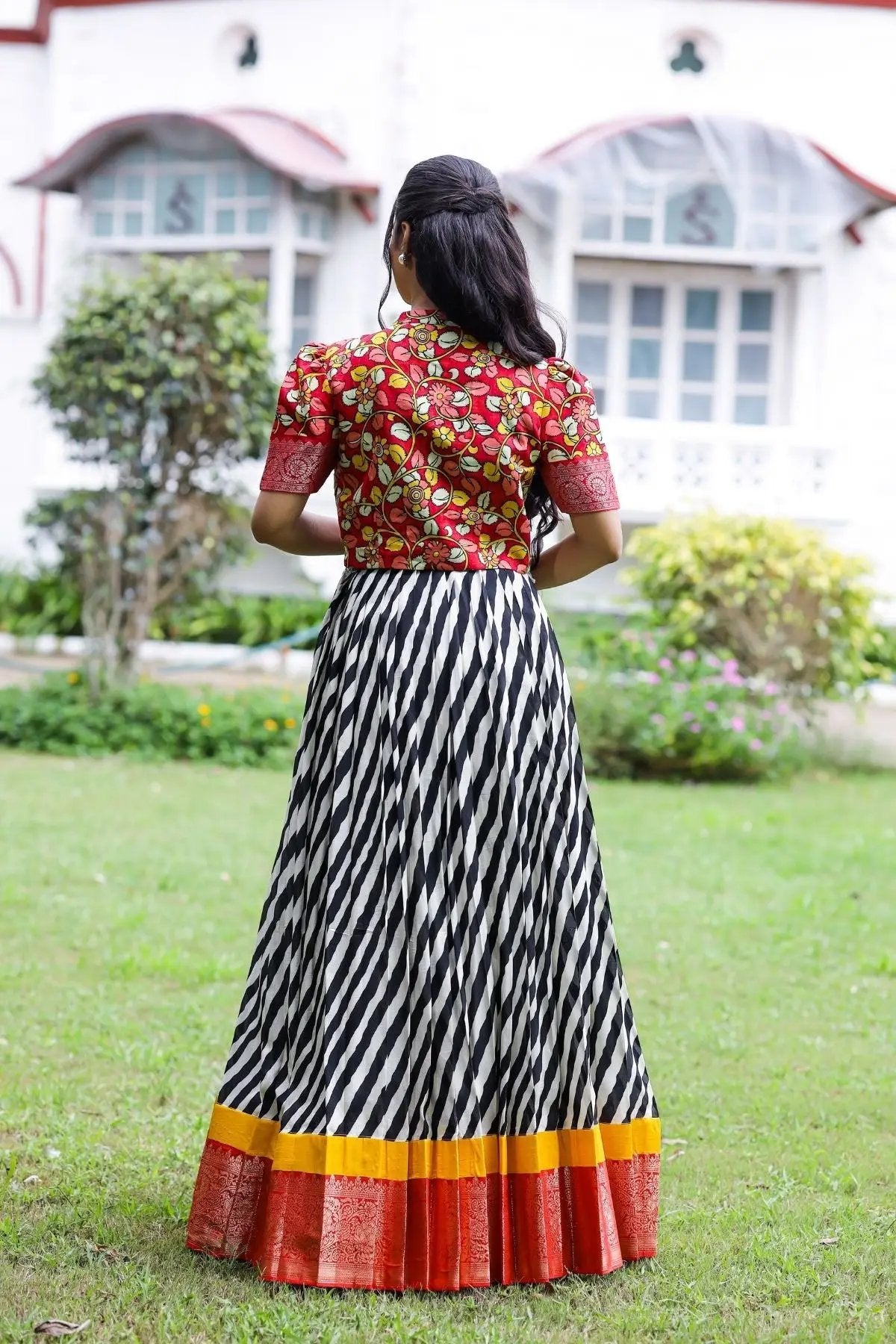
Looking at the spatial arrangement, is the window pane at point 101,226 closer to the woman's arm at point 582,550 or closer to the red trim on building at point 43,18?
the red trim on building at point 43,18

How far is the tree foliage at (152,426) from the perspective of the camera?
9312 millimetres

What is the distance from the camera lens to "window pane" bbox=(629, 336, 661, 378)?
46.4 ft

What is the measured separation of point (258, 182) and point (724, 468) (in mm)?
4363

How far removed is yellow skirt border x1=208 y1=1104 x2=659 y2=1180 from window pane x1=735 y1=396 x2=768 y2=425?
1183 cm

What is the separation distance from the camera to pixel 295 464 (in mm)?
2873

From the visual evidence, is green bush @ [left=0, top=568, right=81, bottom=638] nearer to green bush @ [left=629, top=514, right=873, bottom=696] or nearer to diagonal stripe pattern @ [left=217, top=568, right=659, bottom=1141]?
green bush @ [left=629, top=514, right=873, bottom=696]

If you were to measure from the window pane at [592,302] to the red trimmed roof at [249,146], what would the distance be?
2026mm

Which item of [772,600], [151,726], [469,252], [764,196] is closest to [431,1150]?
[469,252]

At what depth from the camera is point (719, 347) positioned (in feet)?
46.5

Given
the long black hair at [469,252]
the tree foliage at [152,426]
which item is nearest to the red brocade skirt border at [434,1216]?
the long black hair at [469,252]

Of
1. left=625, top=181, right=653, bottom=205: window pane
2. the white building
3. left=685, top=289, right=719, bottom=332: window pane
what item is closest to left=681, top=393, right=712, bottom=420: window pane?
the white building

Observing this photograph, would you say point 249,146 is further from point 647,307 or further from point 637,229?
point 647,307

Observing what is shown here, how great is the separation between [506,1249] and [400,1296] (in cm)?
20

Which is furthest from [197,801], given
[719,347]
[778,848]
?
[719,347]
